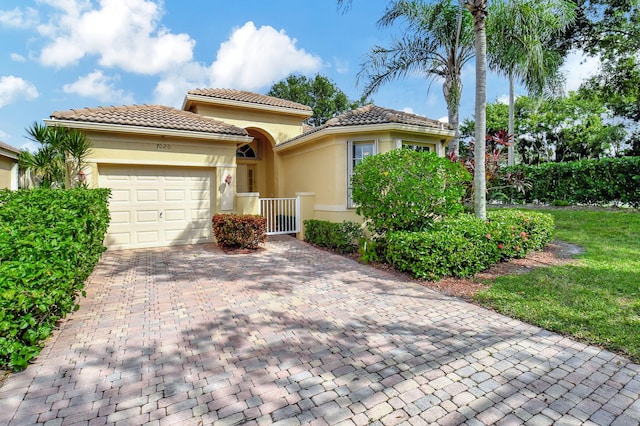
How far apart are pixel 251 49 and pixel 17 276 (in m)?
18.1

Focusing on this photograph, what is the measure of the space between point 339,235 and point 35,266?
769 centimetres

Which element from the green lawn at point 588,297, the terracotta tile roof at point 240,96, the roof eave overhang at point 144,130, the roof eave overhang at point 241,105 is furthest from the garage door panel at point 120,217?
the green lawn at point 588,297

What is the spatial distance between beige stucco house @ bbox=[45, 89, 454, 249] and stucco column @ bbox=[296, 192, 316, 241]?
0.13 ft

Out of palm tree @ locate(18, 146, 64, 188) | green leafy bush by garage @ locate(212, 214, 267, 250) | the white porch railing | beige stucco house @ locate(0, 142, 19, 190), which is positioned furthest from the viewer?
beige stucco house @ locate(0, 142, 19, 190)

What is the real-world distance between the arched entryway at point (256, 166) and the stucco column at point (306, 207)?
180 inches

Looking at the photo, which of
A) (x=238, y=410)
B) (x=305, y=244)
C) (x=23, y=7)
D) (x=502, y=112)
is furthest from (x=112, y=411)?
(x=502, y=112)

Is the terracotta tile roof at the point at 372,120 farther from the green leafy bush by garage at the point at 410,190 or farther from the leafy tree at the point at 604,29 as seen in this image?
the leafy tree at the point at 604,29

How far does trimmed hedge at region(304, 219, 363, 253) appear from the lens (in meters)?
10.2

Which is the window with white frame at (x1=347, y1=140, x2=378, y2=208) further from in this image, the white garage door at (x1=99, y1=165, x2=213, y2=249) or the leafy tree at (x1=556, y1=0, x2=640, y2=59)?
the leafy tree at (x1=556, y1=0, x2=640, y2=59)

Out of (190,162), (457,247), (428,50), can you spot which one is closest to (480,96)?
(457,247)

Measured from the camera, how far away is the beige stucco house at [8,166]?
15.1m

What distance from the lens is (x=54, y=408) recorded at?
2.94m

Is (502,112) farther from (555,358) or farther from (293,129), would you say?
(555,358)

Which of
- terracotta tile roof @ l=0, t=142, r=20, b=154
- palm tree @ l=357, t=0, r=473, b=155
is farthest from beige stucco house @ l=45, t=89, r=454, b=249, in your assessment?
terracotta tile roof @ l=0, t=142, r=20, b=154
